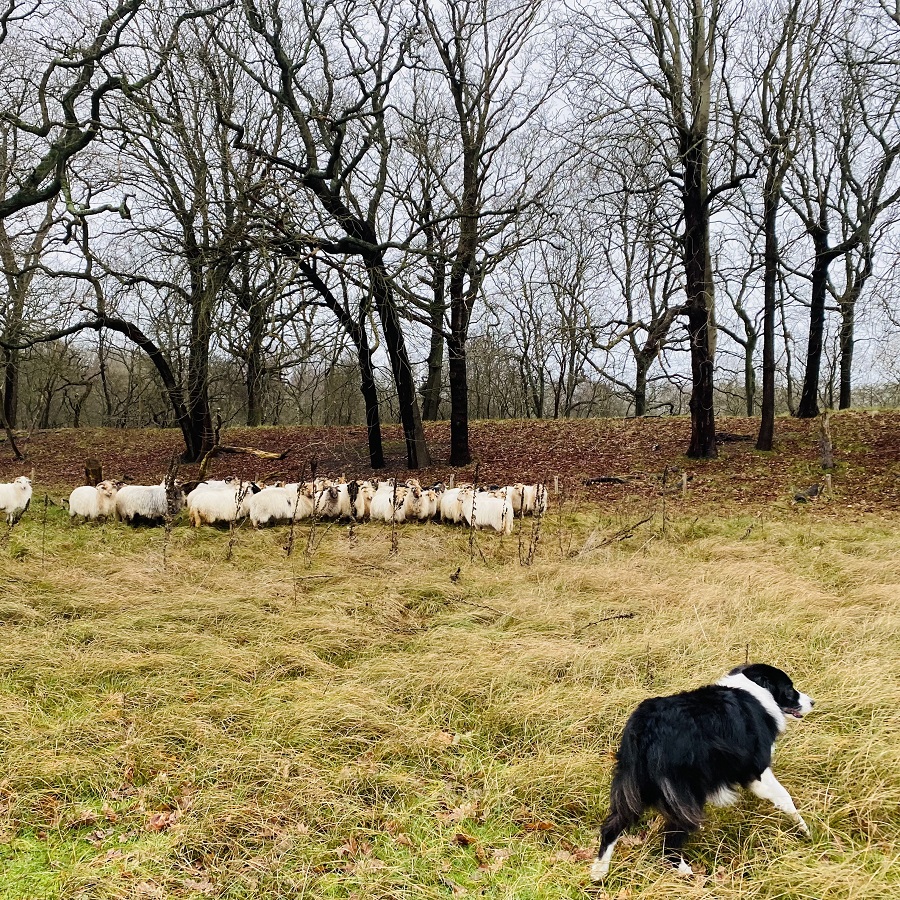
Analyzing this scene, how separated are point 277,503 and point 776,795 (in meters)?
8.38

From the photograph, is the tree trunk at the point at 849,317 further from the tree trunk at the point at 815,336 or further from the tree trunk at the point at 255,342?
the tree trunk at the point at 255,342

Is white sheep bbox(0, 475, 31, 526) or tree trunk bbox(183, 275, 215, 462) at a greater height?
tree trunk bbox(183, 275, 215, 462)

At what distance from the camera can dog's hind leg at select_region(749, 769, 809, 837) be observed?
9.03ft

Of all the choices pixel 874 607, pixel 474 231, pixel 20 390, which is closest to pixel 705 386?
pixel 474 231

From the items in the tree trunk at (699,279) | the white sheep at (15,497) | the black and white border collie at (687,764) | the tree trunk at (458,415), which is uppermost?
the tree trunk at (699,279)

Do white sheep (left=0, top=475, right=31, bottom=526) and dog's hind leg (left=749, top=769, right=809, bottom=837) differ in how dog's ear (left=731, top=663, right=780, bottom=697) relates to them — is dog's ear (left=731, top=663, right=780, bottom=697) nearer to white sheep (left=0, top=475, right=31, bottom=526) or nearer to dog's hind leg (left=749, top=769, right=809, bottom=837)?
dog's hind leg (left=749, top=769, right=809, bottom=837)

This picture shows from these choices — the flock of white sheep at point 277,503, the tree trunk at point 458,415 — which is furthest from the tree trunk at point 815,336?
the flock of white sheep at point 277,503

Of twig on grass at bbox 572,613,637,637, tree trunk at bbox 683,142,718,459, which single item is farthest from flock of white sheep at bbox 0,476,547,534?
tree trunk at bbox 683,142,718,459

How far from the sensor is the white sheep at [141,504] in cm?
997

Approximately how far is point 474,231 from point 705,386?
5919 millimetres

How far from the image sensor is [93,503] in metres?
10.1

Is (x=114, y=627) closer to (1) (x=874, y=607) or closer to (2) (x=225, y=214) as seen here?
(1) (x=874, y=607)

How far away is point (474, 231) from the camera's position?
13.3 meters

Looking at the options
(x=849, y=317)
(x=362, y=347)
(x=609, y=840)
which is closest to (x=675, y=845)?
(x=609, y=840)
